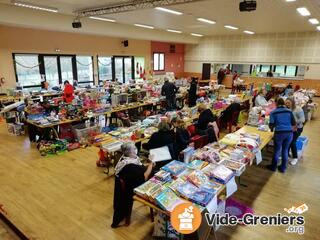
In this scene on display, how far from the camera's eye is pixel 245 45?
16.8m

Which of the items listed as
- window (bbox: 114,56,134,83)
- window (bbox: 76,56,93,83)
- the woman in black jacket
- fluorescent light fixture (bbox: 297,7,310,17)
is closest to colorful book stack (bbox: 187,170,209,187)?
the woman in black jacket

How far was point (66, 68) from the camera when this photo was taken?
12.6 m

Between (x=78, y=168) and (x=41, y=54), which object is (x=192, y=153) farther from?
(x=41, y=54)

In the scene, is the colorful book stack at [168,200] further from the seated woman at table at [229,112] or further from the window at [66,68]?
the window at [66,68]

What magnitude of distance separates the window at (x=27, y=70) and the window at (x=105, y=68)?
356 cm

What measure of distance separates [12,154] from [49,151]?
94 centimetres

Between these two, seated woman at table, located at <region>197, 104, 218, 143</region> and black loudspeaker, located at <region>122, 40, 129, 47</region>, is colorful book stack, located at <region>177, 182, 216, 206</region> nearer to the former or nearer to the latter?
seated woman at table, located at <region>197, 104, 218, 143</region>

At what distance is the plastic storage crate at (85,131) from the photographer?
659 centimetres

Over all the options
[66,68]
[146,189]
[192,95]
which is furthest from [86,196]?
[66,68]

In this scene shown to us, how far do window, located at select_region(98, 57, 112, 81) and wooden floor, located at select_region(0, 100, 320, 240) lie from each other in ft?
29.3

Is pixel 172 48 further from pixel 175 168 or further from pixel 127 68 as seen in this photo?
pixel 175 168

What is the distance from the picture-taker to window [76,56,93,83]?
13.1m

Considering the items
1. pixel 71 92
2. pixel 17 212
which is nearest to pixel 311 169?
pixel 17 212

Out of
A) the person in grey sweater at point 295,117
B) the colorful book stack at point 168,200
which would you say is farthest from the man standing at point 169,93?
the colorful book stack at point 168,200
